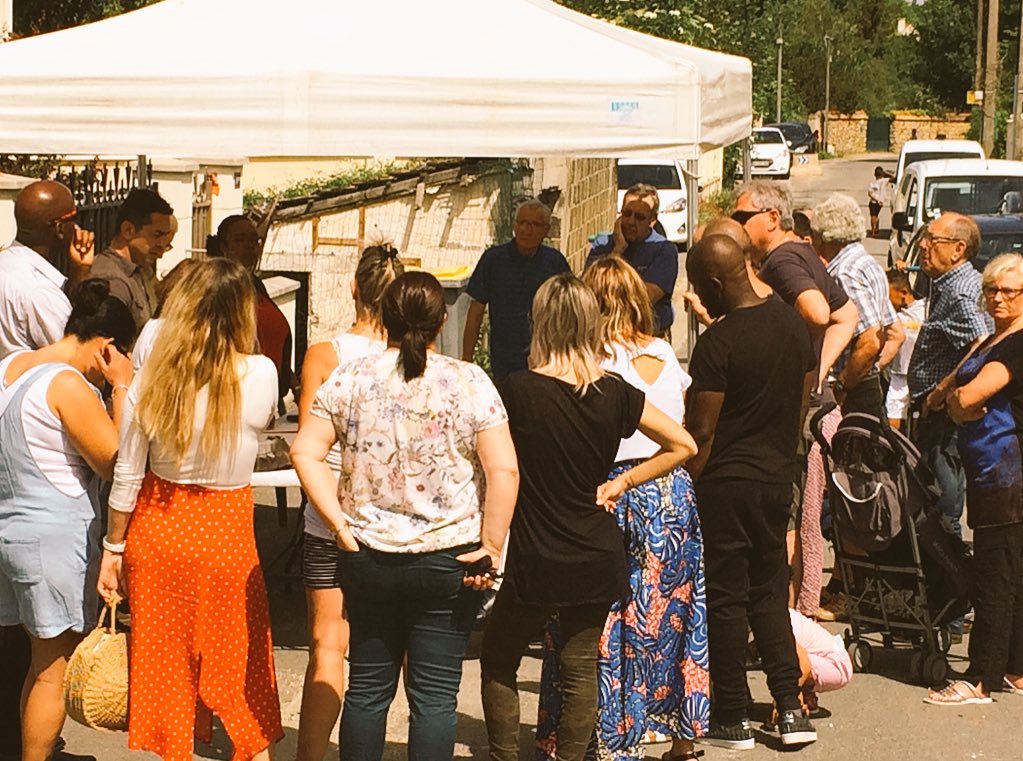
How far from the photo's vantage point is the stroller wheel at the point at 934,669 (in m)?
7.14

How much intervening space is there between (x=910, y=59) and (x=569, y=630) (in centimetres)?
9635

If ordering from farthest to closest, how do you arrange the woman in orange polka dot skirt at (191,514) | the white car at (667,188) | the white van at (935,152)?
the white van at (935,152) < the white car at (667,188) < the woman in orange polka dot skirt at (191,514)

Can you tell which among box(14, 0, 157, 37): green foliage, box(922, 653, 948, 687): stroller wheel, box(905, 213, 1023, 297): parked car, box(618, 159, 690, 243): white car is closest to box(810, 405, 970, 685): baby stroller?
box(922, 653, 948, 687): stroller wheel

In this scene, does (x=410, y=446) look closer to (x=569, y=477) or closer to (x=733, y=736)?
(x=569, y=477)

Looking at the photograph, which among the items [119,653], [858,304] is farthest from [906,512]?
[119,653]

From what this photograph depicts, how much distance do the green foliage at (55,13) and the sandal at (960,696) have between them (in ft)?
58.9

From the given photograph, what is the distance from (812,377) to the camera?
6.93 metres

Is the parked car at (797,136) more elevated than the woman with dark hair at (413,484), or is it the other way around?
the parked car at (797,136)

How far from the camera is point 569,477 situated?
17.7 ft

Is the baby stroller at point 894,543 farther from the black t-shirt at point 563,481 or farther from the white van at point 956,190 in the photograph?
the white van at point 956,190

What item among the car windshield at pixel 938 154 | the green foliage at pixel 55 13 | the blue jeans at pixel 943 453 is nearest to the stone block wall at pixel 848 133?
the car windshield at pixel 938 154

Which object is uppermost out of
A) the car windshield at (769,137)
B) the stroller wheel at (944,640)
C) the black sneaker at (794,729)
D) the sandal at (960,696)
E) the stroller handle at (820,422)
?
the car windshield at (769,137)

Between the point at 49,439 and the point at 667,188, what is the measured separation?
82.6ft

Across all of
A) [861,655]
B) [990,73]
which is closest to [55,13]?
[861,655]
